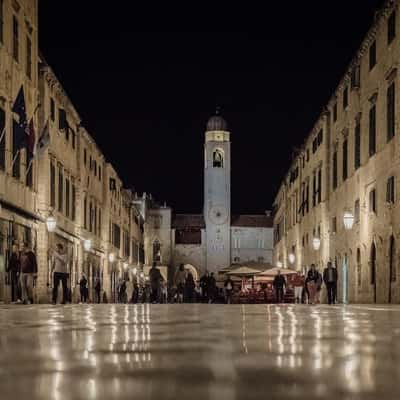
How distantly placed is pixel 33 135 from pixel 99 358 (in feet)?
85.4

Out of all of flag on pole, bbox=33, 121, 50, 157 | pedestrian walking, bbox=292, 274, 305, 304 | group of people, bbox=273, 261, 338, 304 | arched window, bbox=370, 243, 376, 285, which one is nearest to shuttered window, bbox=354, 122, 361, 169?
arched window, bbox=370, 243, 376, 285

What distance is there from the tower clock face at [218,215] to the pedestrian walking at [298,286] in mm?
69913

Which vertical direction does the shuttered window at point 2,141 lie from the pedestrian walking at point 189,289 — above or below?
above

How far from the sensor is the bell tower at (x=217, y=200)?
112000mm

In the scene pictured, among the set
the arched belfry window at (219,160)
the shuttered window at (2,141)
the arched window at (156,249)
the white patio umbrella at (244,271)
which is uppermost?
the arched belfry window at (219,160)

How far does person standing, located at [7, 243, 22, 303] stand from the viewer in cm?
2475

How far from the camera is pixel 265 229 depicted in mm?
114625

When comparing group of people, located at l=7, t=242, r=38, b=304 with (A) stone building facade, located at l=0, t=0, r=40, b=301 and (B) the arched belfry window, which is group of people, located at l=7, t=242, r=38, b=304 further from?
(B) the arched belfry window

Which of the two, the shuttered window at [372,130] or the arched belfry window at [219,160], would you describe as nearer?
the shuttered window at [372,130]

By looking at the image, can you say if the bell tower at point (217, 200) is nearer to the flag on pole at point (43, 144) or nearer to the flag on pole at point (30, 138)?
the flag on pole at point (43, 144)

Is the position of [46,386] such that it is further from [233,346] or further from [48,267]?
[48,267]

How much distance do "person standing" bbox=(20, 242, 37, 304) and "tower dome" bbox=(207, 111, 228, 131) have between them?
299ft

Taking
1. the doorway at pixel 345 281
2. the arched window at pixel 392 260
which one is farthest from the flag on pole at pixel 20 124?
the doorway at pixel 345 281

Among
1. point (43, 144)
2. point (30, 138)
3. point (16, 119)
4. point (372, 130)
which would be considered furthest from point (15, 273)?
point (372, 130)
